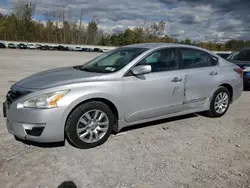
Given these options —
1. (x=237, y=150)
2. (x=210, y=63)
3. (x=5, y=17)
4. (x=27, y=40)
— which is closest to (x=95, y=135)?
(x=237, y=150)

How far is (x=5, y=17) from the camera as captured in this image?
68.0m

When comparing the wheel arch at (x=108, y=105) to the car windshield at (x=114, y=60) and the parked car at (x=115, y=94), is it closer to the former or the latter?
the parked car at (x=115, y=94)

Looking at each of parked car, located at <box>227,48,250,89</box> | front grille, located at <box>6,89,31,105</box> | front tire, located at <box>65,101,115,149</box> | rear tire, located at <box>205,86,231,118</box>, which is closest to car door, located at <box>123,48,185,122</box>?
front tire, located at <box>65,101,115,149</box>

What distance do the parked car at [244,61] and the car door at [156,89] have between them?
4486mm

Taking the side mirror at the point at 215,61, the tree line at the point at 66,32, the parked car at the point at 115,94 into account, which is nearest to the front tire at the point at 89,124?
the parked car at the point at 115,94

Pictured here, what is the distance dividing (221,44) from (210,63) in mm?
75372

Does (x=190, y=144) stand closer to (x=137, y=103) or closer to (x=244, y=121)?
(x=137, y=103)

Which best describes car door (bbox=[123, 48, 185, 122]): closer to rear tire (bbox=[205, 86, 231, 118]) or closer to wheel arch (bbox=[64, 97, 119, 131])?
wheel arch (bbox=[64, 97, 119, 131])

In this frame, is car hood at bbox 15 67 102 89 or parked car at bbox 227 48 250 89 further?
parked car at bbox 227 48 250 89

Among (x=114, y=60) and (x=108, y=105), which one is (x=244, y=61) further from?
(x=108, y=105)

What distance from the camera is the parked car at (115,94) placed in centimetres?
312

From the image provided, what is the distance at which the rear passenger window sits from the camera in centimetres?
436

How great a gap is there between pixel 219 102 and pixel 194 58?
116 centimetres

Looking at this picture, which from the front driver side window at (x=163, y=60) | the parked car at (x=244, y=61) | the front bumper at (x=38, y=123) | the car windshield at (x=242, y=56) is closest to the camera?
the front bumper at (x=38, y=123)
